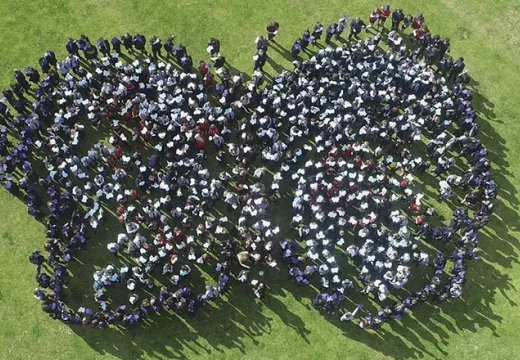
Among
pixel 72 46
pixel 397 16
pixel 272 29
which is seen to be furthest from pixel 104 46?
pixel 397 16

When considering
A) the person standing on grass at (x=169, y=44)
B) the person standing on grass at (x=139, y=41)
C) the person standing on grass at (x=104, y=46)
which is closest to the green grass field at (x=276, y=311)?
the person standing on grass at (x=169, y=44)

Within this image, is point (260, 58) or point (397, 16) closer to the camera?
point (260, 58)

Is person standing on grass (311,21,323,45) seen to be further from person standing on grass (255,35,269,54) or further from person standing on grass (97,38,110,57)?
person standing on grass (97,38,110,57)

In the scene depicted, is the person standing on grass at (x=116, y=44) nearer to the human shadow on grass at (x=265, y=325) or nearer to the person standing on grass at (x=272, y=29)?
the person standing on grass at (x=272, y=29)

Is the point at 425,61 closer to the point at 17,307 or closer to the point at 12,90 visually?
the point at 12,90

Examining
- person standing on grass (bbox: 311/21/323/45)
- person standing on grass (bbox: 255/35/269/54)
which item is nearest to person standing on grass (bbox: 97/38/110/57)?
person standing on grass (bbox: 255/35/269/54)

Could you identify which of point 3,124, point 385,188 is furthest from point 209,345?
point 3,124

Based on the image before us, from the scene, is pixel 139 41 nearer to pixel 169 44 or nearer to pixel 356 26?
pixel 169 44
